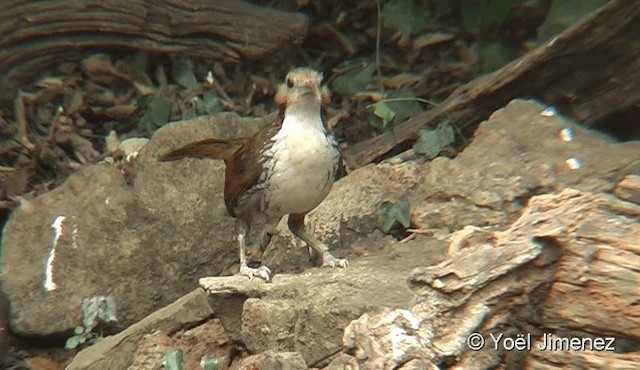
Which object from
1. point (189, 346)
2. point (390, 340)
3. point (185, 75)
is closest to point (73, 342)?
point (189, 346)

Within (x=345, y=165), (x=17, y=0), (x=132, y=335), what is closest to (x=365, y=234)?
(x=345, y=165)

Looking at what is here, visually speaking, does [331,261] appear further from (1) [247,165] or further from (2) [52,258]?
(2) [52,258]

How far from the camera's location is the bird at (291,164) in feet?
15.2

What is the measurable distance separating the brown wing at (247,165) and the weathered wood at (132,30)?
5.12 ft

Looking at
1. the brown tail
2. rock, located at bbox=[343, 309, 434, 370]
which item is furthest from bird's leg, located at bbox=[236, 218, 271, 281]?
rock, located at bbox=[343, 309, 434, 370]

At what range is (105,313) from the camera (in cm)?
555

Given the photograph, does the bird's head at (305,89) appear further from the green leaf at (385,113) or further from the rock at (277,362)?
the rock at (277,362)

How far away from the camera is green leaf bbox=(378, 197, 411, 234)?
5.04 meters

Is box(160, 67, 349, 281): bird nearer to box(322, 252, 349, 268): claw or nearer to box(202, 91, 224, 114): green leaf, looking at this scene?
box(322, 252, 349, 268): claw

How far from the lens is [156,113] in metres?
6.45

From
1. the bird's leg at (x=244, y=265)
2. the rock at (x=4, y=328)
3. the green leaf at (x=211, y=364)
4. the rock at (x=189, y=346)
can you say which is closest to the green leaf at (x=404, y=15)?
the bird's leg at (x=244, y=265)

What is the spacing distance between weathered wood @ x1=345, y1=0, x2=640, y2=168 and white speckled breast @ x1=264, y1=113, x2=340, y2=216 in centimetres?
105

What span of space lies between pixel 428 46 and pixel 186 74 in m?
1.41

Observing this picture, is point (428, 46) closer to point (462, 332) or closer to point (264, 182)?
point (264, 182)
